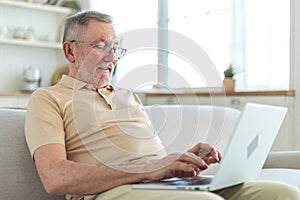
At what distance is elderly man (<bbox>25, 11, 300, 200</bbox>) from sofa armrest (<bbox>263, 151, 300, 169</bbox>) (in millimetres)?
743

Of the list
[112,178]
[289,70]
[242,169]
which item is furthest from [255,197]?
[289,70]

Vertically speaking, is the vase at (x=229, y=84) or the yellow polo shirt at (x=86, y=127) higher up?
the vase at (x=229, y=84)

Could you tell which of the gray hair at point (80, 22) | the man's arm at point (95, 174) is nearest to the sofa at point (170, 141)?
the man's arm at point (95, 174)

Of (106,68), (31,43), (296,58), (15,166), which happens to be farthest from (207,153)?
(31,43)

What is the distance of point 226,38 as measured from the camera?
3932mm

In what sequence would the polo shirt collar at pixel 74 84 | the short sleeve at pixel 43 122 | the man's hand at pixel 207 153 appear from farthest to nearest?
the polo shirt collar at pixel 74 84, the man's hand at pixel 207 153, the short sleeve at pixel 43 122

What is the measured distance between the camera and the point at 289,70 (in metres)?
3.48

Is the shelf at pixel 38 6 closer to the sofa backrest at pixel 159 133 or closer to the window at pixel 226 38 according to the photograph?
the window at pixel 226 38

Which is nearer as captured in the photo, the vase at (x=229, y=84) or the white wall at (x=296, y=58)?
the white wall at (x=296, y=58)

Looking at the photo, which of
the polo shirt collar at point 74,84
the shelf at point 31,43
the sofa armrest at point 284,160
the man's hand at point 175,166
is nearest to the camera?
the man's hand at point 175,166

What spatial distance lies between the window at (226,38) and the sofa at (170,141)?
54cm

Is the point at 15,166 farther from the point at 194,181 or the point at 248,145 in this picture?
the point at 248,145

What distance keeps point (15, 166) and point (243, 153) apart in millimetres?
738

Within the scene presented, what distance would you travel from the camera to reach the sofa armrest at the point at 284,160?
2266 millimetres
